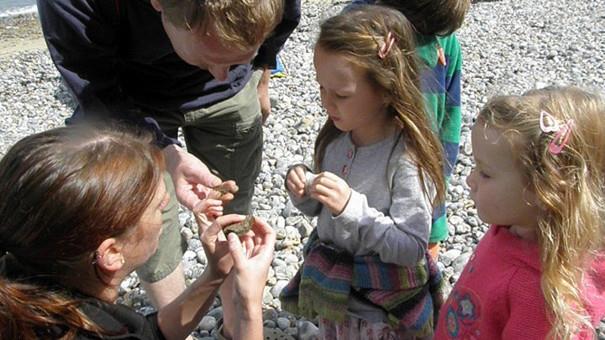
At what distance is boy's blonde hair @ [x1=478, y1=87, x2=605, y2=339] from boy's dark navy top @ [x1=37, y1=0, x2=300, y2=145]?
4.76 ft

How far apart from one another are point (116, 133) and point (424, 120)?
46.5 inches

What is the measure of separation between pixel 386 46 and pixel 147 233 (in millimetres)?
1136

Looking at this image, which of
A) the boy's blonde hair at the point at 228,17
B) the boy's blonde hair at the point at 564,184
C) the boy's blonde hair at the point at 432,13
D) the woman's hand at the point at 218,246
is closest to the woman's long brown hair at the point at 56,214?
the woman's hand at the point at 218,246

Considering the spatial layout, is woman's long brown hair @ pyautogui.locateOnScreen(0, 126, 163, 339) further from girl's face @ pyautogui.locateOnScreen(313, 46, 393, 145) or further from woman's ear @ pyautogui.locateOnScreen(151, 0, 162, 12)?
girl's face @ pyautogui.locateOnScreen(313, 46, 393, 145)

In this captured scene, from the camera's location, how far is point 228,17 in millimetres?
2230

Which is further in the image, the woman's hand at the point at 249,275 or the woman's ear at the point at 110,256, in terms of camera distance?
the woman's hand at the point at 249,275

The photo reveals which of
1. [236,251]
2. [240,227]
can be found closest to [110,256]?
[236,251]

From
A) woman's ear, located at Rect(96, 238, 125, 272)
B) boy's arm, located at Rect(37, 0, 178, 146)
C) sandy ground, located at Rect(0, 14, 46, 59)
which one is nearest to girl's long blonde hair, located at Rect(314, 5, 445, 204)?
boy's arm, located at Rect(37, 0, 178, 146)

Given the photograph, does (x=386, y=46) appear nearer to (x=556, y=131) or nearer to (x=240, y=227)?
(x=556, y=131)

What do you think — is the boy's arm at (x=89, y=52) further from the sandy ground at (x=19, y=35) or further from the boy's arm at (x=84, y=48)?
the sandy ground at (x=19, y=35)

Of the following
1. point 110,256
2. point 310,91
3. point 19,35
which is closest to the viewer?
point 110,256

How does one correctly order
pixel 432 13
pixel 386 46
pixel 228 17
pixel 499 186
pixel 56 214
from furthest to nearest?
pixel 432 13, pixel 386 46, pixel 228 17, pixel 499 186, pixel 56 214

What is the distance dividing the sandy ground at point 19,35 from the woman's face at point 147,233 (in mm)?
12353

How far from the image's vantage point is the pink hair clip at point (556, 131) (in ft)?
6.48
